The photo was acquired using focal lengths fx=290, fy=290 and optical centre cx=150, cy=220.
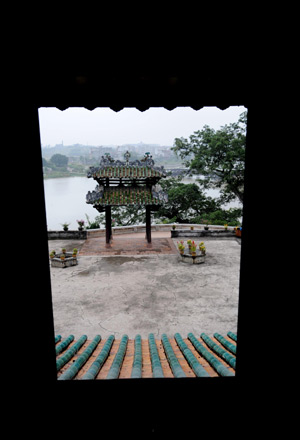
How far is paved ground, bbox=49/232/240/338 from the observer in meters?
7.06

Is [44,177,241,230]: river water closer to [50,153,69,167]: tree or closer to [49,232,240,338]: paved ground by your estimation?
[50,153,69,167]: tree

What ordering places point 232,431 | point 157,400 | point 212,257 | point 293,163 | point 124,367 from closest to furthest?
1. point 293,163
2. point 232,431
3. point 157,400
4. point 124,367
5. point 212,257

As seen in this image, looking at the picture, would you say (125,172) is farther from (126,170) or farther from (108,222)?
(108,222)

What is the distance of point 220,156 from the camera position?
19.4 meters

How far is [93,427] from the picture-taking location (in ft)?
7.68

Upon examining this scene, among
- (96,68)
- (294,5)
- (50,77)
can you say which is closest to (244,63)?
(294,5)

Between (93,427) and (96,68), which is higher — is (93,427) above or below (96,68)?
below

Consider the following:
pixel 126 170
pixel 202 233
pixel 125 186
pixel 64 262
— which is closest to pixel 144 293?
pixel 64 262

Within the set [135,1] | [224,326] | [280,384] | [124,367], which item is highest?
[135,1]

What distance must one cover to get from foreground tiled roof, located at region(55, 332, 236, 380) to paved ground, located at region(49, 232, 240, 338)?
2564mm

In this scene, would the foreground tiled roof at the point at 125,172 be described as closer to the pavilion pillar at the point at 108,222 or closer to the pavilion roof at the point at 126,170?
the pavilion roof at the point at 126,170

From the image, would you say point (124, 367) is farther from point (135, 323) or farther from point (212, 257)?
point (212, 257)

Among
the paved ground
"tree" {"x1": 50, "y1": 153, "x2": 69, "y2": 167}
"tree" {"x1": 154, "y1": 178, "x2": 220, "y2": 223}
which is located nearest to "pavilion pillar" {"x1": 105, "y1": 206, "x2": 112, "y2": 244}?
the paved ground

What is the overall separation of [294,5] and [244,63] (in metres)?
0.37
